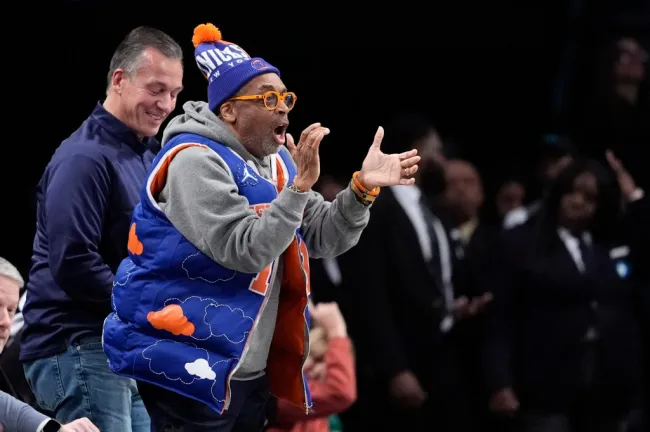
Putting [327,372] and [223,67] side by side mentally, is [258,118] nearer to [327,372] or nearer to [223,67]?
[223,67]

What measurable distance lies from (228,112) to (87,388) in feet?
2.91

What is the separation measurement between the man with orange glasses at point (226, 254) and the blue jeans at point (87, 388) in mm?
342

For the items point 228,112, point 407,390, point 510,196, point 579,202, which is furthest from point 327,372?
point 510,196

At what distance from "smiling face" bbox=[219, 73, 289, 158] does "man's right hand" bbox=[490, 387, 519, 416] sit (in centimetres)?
258

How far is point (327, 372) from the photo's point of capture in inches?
167

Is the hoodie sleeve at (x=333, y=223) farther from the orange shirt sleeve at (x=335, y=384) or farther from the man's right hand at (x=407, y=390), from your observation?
the man's right hand at (x=407, y=390)

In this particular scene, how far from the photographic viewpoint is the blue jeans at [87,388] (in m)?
3.41

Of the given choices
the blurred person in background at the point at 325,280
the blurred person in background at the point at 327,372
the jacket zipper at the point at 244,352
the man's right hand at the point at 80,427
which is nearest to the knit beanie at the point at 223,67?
Result: the jacket zipper at the point at 244,352

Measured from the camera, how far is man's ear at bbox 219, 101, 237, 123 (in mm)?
3135

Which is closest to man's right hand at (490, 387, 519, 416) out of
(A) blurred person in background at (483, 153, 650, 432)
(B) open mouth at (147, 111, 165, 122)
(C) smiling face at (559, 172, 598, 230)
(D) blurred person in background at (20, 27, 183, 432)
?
(A) blurred person in background at (483, 153, 650, 432)

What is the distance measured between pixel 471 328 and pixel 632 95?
Answer: 2.50 meters

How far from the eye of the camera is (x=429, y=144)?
5.38 meters

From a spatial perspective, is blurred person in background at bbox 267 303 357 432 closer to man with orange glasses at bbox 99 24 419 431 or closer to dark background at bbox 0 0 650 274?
man with orange glasses at bbox 99 24 419 431

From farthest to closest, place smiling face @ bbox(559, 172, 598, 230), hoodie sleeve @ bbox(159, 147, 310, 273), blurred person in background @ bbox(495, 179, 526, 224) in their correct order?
blurred person in background @ bbox(495, 179, 526, 224) → smiling face @ bbox(559, 172, 598, 230) → hoodie sleeve @ bbox(159, 147, 310, 273)
